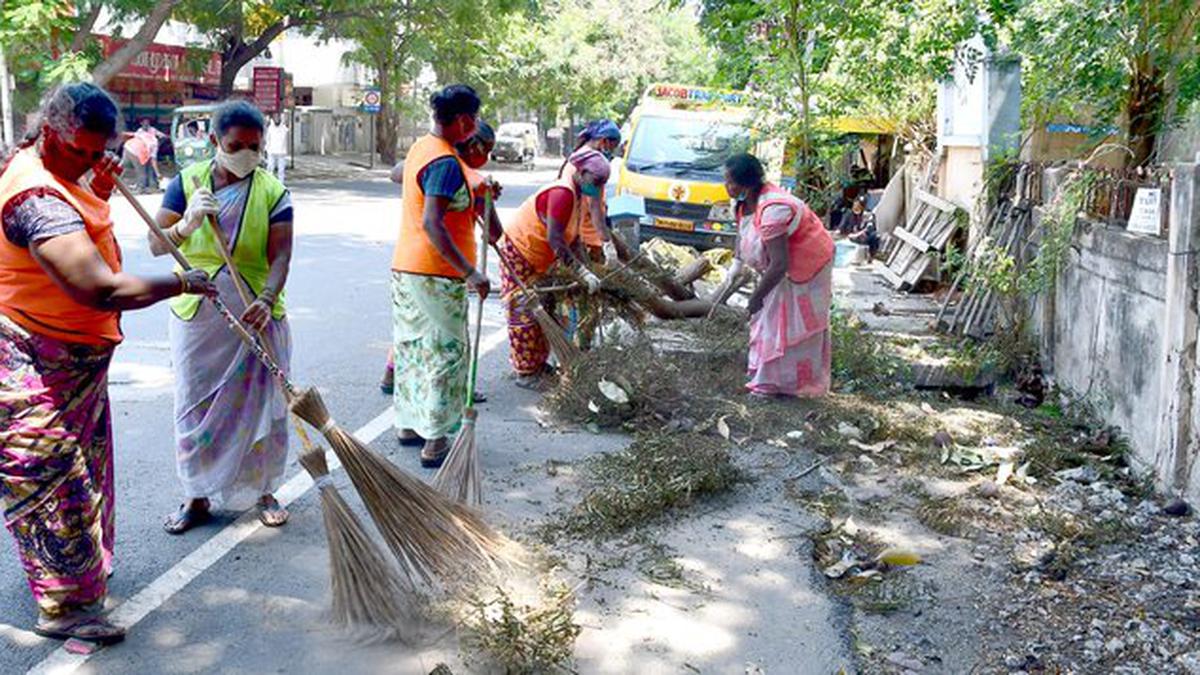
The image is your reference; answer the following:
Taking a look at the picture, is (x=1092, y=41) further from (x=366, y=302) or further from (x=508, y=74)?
(x=508, y=74)

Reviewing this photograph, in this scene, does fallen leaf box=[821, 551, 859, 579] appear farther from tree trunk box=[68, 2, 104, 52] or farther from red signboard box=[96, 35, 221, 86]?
red signboard box=[96, 35, 221, 86]

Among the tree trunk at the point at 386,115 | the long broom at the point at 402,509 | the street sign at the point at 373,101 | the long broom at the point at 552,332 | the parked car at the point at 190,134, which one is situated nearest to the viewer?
the long broom at the point at 402,509

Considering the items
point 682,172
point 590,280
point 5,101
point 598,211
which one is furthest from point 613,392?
point 5,101

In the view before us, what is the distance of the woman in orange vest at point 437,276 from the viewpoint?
195 inches

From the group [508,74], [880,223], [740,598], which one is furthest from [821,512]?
[508,74]

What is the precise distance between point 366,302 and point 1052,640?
23.1 ft

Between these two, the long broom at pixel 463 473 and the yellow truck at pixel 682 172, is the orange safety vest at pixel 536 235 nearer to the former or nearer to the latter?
the long broom at pixel 463 473

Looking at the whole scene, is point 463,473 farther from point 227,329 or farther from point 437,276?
point 437,276

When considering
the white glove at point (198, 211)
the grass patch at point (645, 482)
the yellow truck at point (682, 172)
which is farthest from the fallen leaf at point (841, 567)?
the yellow truck at point (682, 172)

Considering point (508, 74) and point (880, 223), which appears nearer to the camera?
point (880, 223)

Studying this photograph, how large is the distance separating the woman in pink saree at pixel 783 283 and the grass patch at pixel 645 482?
1017 mm

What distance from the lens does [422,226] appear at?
5059mm

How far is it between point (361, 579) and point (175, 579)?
84 cm

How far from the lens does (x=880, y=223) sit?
49.5 feet
